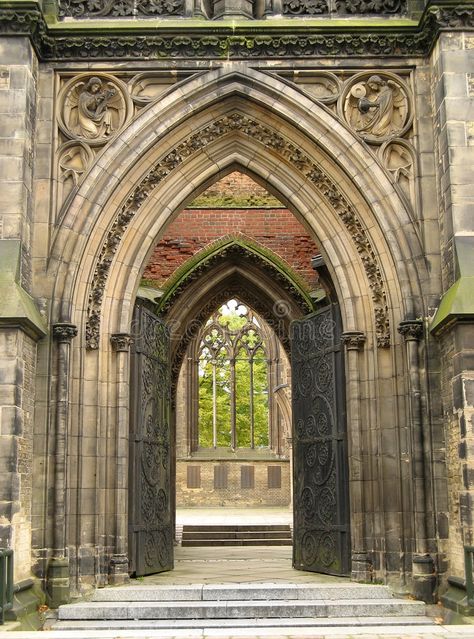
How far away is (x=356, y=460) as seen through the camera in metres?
10.5

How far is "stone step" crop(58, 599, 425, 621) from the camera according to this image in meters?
9.16

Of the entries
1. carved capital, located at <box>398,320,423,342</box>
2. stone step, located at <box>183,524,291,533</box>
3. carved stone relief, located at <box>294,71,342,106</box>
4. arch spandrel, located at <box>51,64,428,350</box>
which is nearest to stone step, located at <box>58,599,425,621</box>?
carved capital, located at <box>398,320,423,342</box>

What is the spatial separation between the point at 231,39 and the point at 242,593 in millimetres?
6199

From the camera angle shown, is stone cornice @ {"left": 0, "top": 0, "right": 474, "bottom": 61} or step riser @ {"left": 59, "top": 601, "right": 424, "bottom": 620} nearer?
step riser @ {"left": 59, "top": 601, "right": 424, "bottom": 620}

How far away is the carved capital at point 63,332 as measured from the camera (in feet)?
33.3

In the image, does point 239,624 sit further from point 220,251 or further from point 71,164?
point 220,251

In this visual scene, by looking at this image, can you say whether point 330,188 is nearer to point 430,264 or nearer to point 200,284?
point 430,264

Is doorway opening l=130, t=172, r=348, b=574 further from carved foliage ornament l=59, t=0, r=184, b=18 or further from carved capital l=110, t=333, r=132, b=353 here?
carved foliage ornament l=59, t=0, r=184, b=18

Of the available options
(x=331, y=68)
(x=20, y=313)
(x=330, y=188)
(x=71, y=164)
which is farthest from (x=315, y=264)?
(x=20, y=313)

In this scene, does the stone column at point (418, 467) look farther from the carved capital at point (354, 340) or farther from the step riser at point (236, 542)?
the step riser at point (236, 542)

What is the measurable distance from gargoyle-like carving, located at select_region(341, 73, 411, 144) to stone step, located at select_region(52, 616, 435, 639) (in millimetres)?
5277

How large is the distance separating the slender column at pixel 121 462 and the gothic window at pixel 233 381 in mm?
17340

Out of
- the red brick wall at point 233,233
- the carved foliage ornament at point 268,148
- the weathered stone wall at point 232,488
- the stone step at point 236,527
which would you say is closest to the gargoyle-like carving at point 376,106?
the carved foliage ornament at point 268,148

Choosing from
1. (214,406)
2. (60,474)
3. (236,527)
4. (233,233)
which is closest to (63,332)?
(60,474)
